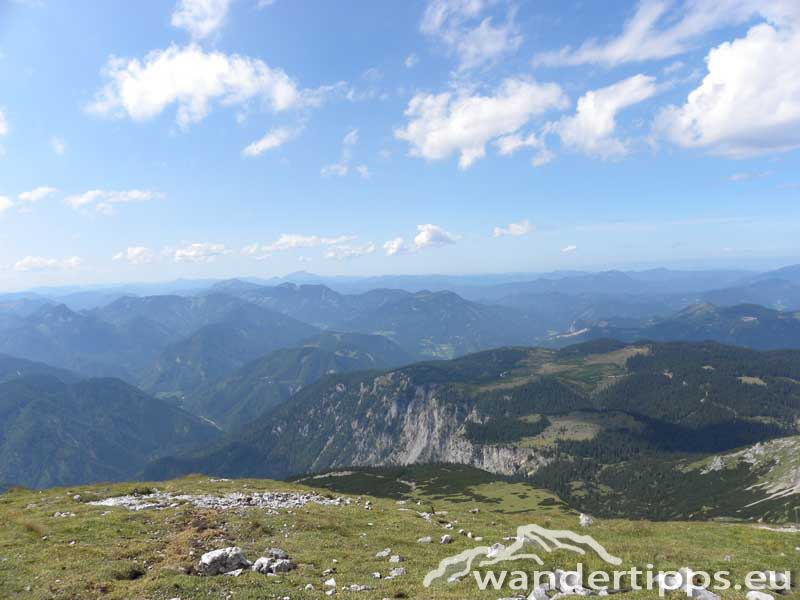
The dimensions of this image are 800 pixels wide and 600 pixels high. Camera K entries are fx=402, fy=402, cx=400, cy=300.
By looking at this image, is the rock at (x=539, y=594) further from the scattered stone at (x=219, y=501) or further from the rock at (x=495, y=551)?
the scattered stone at (x=219, y=501)

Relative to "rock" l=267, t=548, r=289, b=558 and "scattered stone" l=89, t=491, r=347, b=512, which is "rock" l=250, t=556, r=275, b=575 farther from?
"scattered stone" l=89, t=491, r=347, b=512

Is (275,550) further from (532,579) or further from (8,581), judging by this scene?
Answer: (532,579)

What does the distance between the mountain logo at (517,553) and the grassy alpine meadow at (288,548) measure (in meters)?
0.60

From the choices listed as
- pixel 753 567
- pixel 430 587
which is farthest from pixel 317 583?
pixel 753 567

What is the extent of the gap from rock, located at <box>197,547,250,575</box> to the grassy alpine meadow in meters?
0.62

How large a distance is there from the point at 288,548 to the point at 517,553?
1363 cm

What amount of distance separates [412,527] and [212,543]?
1488cm

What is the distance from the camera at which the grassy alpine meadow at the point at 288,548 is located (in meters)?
17.9

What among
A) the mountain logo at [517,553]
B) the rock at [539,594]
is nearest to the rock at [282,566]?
the mountain logo at [517,553]

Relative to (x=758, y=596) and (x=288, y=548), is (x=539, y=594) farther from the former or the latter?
(x=288, y=548)

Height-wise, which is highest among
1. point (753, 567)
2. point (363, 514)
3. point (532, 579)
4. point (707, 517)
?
point (532, 579)

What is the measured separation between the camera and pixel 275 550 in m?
22.9

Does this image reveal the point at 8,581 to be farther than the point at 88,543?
No

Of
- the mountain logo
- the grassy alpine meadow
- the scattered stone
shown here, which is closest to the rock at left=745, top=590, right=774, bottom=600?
the grassy alpine meadow
